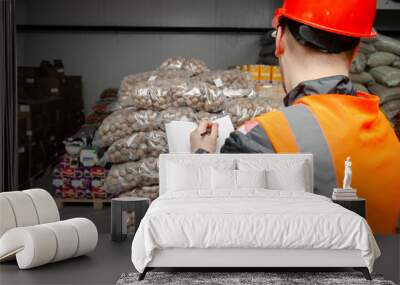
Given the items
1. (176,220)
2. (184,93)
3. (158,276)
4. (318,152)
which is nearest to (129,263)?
(158,276)

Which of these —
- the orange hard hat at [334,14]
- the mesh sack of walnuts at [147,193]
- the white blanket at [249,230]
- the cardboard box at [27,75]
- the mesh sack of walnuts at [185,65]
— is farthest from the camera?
the cardboard box at [27,75]

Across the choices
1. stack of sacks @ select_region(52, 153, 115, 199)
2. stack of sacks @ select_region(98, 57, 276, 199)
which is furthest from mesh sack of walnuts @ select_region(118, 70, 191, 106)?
stack of sacks @ select_region(52, 153, 115, 199)

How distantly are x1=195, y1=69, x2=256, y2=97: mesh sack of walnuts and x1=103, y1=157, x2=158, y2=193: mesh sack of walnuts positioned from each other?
0.77 metres

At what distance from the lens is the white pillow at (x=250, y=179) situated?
4.52 m

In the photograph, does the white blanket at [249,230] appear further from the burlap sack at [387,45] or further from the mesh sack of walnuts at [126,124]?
the burlap sack at [387,45]

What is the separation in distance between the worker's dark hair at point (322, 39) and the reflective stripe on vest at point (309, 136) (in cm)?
33

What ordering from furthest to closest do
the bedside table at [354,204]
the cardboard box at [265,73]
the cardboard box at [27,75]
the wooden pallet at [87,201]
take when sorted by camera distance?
the cardboard box at [27,75] < the wooden pallet at [87,201] < the cardboard box at [265,73] < the bedside table at [354,204]

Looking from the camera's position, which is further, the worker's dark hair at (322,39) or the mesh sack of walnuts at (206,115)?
the mesh sack of walnuts at (206,115)

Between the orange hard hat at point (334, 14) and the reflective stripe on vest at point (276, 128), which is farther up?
the orange hard hat at point (334, 14)

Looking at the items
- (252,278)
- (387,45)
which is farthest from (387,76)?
(252,278)

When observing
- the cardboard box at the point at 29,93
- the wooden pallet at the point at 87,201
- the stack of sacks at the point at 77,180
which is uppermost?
the cardboard box at the point at 29,93

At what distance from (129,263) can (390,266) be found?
135 cm

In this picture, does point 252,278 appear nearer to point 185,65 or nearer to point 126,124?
point 126,124

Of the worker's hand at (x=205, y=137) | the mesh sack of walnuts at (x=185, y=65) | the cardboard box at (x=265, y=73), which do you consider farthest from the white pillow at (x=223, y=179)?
the cardboard box at (x=265, y=73)
